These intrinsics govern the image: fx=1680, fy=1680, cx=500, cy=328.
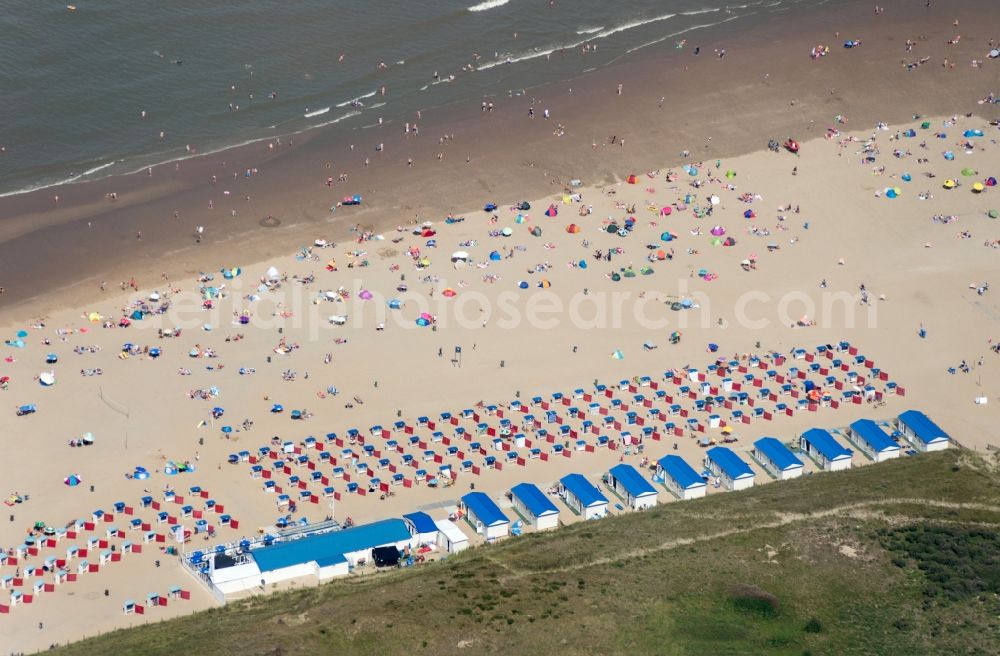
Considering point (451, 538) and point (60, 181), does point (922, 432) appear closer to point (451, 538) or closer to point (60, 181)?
point (451, 538)

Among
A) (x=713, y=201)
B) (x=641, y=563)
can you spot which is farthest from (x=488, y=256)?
(x=641, y=563)

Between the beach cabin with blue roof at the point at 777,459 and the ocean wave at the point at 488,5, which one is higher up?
the ocean wave at the point at 488,5

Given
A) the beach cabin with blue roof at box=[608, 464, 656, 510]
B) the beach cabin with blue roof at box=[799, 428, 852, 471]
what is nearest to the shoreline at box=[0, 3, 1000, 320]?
the beach cabin with blue roof at box=[608, 464, 656, 510]

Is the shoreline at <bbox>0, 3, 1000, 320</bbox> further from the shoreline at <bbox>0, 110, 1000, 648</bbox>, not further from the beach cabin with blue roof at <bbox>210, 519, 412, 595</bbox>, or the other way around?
the beach cabin with blue roof at <bbox>210, 519, 412, 595</bbox>

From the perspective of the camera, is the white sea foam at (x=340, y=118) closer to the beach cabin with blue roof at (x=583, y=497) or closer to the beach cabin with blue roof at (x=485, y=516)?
the beach cabin with blue roof at (x=583, y=497)

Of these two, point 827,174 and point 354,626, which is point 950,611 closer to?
point 354,626

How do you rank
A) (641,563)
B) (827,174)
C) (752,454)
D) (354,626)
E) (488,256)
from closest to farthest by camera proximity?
(354,626), (641,563), (752,454), (488,256), (827,174)

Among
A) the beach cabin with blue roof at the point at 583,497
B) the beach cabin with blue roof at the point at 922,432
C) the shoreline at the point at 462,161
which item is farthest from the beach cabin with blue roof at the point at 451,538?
the shoreline at the point at 462,161
